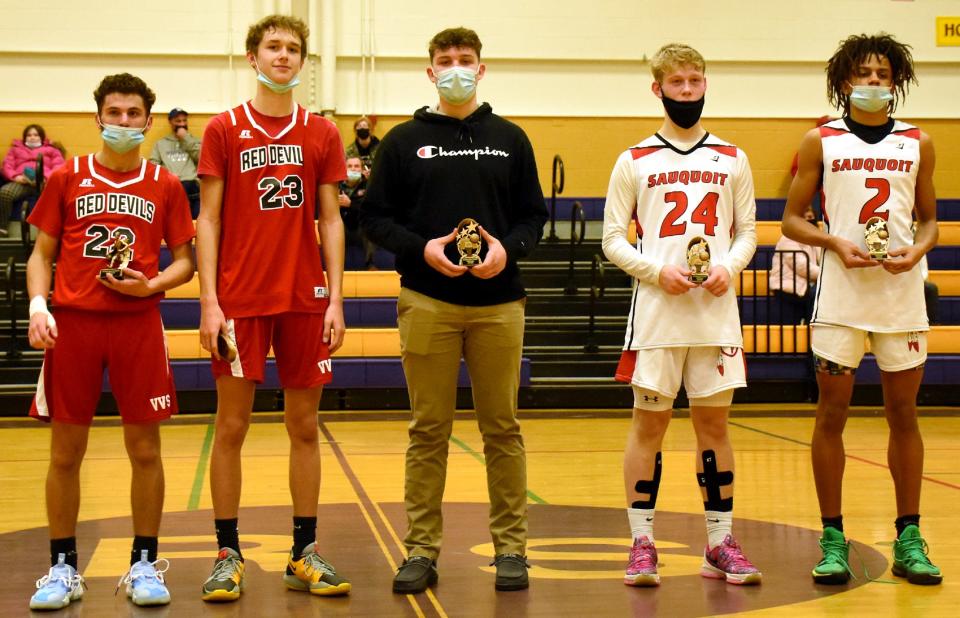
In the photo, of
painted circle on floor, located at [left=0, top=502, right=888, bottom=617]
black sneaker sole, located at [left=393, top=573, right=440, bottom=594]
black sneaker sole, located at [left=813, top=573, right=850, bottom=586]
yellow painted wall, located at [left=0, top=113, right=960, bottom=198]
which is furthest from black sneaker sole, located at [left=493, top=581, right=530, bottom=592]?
yellow painted wall, located at [left=0, top=113, right=960, bottom=198]

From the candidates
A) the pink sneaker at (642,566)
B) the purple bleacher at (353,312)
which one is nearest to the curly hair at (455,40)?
the pink sneaker at (642,566)

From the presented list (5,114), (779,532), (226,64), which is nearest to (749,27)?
(226,64)

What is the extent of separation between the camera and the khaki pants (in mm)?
4207

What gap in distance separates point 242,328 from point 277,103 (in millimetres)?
816

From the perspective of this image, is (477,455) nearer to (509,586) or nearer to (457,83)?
(509,586)

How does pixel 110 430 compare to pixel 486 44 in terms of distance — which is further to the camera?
pixel 486 44

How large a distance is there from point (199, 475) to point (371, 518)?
184 centimetres

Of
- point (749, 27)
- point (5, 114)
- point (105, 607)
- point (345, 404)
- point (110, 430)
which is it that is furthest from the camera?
point (749, 27)

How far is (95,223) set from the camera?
159 inches

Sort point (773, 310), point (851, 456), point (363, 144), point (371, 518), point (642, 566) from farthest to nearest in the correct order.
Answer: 1. point (363, 144)
2. point (773, 310)
3. point (851, 456)
4. point (371, 518)
5. point (642, 566)

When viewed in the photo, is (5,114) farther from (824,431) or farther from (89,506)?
(824,431)

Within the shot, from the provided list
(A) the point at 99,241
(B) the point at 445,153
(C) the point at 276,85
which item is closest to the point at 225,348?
(A) the point at 99,241

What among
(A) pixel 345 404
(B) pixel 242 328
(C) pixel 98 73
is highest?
(C) pixel 98 73

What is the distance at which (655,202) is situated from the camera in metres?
4.22
